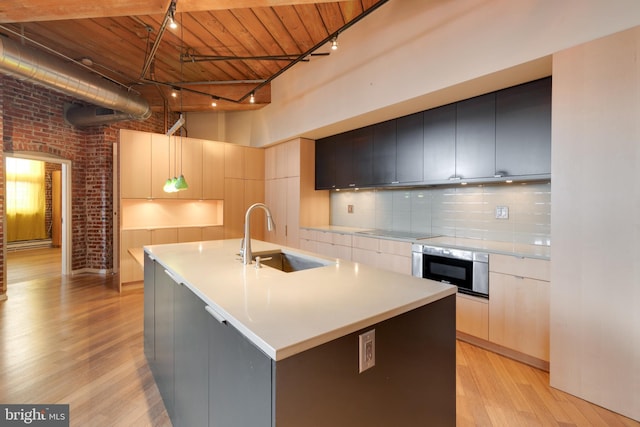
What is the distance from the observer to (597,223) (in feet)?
6.16

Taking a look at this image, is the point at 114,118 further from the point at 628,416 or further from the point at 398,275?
the point at 628,416

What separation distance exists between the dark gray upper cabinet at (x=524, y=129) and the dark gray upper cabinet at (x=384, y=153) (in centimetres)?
122

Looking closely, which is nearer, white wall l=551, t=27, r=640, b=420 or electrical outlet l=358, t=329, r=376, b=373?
electrical outlet l=358, t=329, r=376, b=373

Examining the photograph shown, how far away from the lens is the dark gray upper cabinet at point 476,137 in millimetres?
2768

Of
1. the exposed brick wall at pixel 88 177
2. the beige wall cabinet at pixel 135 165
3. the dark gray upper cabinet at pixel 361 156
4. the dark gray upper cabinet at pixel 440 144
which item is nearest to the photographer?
the dark gray upper cabinet at pixel 440 144

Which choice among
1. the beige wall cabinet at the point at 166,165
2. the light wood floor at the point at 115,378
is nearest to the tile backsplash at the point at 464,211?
the light wood floor at the point at 115,378

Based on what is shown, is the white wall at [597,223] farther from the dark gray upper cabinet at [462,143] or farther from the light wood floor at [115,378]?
the dark gray upper cabinet at [462,143]

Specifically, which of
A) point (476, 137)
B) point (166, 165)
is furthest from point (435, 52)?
point (166, 165)

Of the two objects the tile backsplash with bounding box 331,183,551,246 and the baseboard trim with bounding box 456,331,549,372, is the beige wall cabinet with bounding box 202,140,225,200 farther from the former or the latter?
the baseboard trim with bounding box 456,331,549,372

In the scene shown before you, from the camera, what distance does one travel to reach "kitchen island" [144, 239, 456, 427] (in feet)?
2.85

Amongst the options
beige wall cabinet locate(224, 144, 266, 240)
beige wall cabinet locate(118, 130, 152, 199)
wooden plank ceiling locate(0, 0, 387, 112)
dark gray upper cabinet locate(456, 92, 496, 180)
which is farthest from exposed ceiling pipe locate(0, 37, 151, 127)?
dark gray upper cabinet locate(456, 92, 496, 180)

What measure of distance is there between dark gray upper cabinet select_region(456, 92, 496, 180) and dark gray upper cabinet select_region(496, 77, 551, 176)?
0.05 meters

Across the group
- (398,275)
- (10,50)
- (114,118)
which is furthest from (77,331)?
(114,118)

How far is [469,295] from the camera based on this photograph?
2.70 meters
